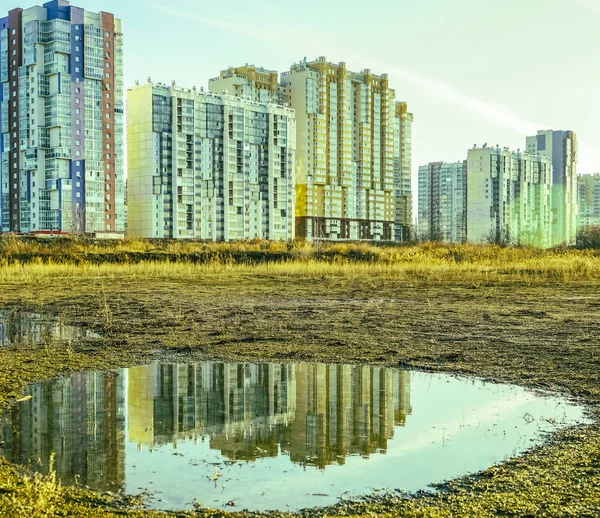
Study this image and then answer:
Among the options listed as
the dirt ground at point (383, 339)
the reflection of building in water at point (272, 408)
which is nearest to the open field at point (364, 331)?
the dirt ground at point (383, 339)

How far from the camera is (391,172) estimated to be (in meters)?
119

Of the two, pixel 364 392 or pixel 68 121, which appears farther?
pixel 68 121

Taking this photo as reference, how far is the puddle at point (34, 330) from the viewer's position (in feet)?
36.9

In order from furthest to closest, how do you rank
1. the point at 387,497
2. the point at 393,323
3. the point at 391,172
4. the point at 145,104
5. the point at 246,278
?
the point at 391,172, the point at 145,104, the point at 246,278, the point at 393,323, the point at 387,497

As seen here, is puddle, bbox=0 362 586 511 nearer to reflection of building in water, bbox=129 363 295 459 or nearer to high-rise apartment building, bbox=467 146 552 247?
reflection of building in water, bbox=129 363 295 459

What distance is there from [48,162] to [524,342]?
236 ft

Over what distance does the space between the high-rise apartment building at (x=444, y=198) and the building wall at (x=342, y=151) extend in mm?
23918

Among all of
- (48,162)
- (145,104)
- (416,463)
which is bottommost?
(416,463)

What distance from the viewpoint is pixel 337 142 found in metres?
109

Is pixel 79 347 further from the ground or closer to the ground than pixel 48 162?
closer to the ground

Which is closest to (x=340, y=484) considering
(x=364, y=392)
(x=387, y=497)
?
(x=387, y=497)

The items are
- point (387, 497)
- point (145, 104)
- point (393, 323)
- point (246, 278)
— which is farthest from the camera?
point (145, 104)

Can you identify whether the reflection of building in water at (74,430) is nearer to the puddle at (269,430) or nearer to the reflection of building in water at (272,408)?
the puddle at (269,430)

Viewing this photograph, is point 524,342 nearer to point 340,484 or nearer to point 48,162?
point 340,484
